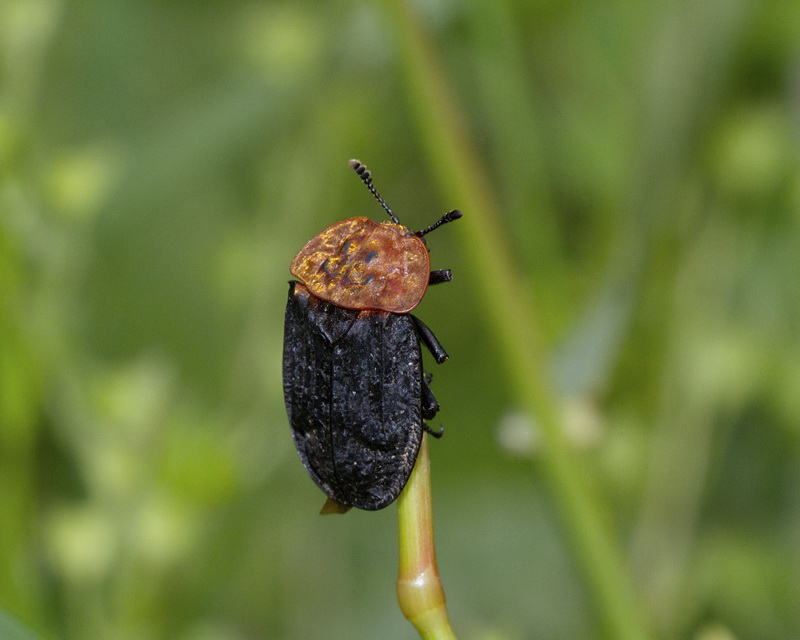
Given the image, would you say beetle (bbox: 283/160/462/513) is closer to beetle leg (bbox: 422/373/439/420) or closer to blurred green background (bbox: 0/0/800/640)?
beetle leg (bbox: 422/373/439/420)

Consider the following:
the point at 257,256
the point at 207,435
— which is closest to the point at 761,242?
the point at 257,256

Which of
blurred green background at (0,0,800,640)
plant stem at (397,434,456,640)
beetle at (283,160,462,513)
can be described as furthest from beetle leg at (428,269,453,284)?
plant stem at (397,434,456,640)

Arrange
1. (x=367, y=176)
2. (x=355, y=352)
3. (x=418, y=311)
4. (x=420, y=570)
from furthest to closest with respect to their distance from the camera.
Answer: (x=418, y=311) → (x=367, y=176) → (x=355, y=352) → (x=420, y=570)

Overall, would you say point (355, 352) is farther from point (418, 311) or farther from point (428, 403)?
point (418, 311)

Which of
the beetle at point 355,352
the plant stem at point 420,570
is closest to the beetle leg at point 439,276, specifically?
the beetle at point 355,352

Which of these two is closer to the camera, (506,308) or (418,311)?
(506,308)

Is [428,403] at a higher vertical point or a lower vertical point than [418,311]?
higher

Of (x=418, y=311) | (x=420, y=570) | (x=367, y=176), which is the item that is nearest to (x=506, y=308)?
(x=367, y=176)

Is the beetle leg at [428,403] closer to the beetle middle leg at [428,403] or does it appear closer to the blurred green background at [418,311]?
the beetle middle leg at [428,403]
